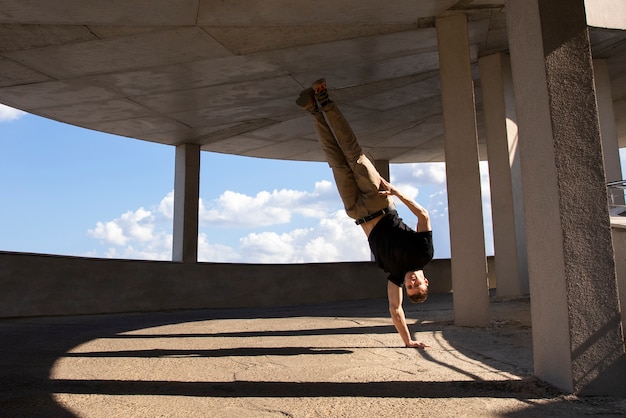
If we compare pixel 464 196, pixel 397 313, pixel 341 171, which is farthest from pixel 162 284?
pixel 397 313

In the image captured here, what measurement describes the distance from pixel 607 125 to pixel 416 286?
9.08 meters

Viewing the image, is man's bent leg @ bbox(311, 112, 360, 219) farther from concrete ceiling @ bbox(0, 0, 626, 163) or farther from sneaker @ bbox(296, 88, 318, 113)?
concrete ceiling @ bbox(0, 0, 626, 163)

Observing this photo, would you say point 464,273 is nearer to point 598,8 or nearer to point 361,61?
point 361,61

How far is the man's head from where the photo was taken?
5.07 meters

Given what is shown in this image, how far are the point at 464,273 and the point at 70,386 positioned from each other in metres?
5.36

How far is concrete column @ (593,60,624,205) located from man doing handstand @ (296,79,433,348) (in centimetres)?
844

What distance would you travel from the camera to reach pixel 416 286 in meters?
5.10

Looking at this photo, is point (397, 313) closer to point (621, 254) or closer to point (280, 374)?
point (280, 374)

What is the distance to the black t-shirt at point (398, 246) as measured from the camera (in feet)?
16.4

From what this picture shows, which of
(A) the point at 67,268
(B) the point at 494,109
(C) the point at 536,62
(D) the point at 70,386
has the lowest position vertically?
(D) the point at 70,386

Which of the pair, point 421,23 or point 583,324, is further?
point 421,23

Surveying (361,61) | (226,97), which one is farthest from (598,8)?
(226,97)

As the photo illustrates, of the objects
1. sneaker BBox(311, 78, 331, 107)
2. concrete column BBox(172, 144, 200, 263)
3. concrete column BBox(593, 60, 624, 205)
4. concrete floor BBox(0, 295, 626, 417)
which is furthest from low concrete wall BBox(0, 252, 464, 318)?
sneaker BBox(311, 78, 331, 107)

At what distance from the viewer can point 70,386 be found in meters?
3.75
